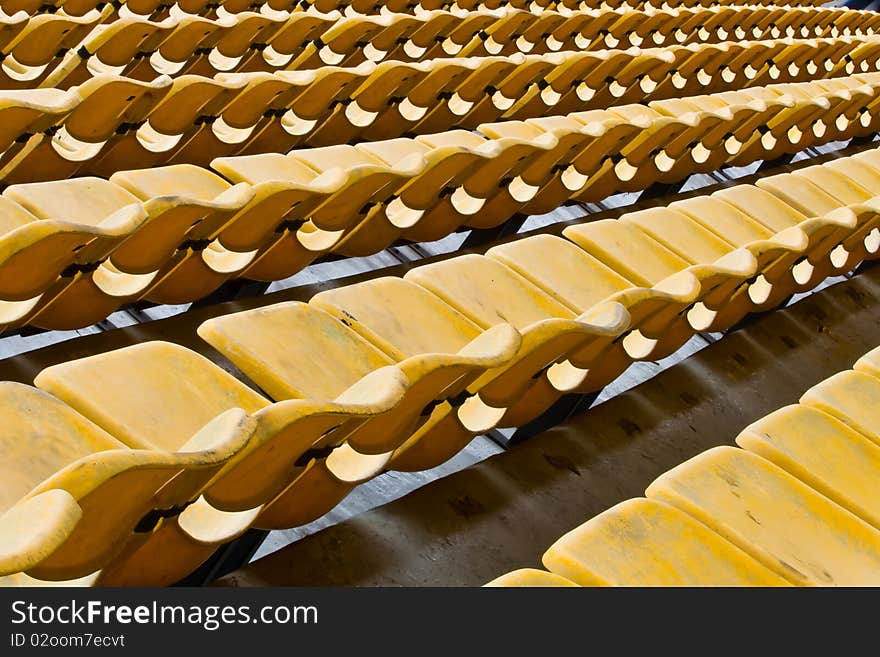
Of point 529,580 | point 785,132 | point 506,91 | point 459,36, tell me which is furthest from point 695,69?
point 529,580

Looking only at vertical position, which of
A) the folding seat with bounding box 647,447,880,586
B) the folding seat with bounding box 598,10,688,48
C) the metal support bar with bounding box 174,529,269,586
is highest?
the folding seat with bounding box 598,10,688,48

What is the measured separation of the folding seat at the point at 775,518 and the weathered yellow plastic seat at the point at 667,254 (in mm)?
193

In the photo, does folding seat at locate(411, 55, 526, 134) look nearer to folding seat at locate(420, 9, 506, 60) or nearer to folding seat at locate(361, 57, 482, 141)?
folding seat at locate(361, 57, 482, 141)

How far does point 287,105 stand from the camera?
95cm

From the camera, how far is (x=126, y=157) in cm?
86

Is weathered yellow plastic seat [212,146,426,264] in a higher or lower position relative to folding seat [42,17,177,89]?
lower

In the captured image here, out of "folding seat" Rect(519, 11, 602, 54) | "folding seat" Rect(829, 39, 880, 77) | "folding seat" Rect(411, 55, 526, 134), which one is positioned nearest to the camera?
"folding seat" Rect(411, 55, 526, 134)

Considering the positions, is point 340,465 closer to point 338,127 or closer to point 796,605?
point 796,605

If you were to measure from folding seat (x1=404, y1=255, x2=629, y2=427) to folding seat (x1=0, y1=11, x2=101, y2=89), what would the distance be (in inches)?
17.4

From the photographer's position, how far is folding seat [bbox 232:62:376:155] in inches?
35.3

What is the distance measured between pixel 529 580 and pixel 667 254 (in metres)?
0.53

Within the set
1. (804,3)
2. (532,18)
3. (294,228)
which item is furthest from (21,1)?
(804,3)

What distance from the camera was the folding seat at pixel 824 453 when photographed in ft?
1.92

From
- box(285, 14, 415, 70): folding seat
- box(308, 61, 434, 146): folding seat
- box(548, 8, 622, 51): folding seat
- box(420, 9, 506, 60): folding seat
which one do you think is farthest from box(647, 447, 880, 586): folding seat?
box(548, 8, 622, 51): folding seat
